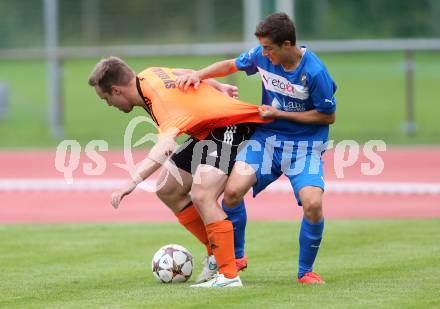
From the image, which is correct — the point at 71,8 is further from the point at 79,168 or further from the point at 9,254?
the point at 9,254

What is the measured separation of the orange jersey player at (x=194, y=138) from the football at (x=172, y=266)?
0.13m

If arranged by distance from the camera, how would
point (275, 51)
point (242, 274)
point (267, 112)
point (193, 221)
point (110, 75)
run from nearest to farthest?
point (275, 51)
point (110, 75)
point (267, 112)
point (193, 221)
point (242, 274)

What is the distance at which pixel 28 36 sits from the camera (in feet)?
79.0

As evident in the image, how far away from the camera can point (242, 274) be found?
29.0 feet

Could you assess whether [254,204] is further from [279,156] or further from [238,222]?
[279,156]

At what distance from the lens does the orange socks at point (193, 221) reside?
8.55 m

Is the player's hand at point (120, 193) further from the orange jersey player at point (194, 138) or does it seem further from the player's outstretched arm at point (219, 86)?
the player's outstretched arm at point (219, 86)

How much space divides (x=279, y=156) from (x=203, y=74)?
87 cm

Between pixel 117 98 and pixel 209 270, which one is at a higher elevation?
pixel 117 98

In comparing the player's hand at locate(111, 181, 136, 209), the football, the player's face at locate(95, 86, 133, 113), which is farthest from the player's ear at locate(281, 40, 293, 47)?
the football

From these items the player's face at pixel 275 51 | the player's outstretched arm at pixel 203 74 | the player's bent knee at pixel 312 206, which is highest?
the player's face at pixel 275 51

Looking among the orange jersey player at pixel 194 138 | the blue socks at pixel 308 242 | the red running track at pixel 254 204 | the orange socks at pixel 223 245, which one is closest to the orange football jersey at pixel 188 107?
the orange jersey player at pixel 194 138

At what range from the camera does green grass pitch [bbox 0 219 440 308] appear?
7406 millimetres

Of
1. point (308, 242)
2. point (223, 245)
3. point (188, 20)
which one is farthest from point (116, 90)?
point (188, 20)
